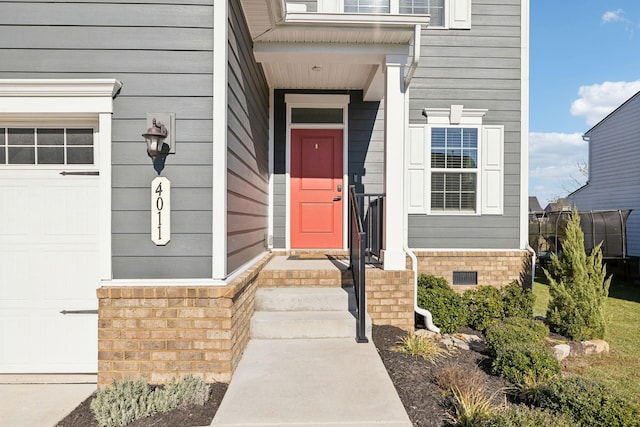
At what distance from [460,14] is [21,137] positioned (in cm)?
586

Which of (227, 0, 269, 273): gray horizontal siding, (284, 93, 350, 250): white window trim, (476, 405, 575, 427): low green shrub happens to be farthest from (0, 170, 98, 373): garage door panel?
(476, 405, 575, 427): low green shrub

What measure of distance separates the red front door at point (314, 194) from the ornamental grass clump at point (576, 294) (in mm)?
2925

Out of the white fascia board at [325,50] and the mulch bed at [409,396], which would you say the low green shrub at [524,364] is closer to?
the mulch bed at [409,396]

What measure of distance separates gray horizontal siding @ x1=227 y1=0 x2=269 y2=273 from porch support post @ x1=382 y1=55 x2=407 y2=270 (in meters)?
1.50

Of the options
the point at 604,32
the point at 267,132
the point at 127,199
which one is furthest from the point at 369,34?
the point at 604,32

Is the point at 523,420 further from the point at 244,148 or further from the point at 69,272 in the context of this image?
the point at 69,272

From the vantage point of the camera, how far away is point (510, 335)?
3.60 metres

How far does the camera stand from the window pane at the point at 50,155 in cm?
306

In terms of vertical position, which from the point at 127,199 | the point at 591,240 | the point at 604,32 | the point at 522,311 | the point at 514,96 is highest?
the point at 604,32

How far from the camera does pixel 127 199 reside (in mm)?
2818

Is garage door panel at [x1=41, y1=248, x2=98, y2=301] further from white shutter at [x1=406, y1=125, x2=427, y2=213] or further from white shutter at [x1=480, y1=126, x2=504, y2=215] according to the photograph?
white shutter at [x1=480, y1=126, x2=504, y2=215]

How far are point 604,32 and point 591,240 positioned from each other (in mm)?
11580

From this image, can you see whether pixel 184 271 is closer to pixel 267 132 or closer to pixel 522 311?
pixel 267 132

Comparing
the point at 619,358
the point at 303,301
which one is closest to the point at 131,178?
the point at 303,301
